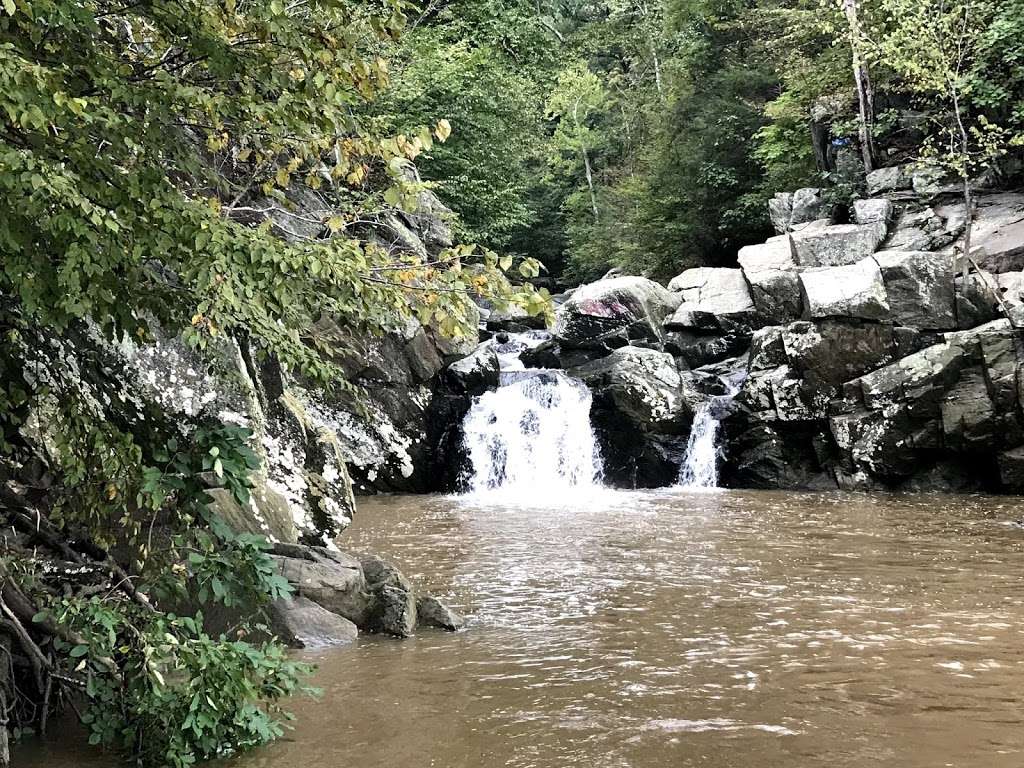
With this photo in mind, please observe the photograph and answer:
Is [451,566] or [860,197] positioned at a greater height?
[860,197]

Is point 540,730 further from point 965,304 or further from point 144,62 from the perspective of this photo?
point 965,304

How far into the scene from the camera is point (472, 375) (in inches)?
711

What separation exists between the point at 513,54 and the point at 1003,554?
22.0 meters

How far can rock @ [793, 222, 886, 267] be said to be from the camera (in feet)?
57.4

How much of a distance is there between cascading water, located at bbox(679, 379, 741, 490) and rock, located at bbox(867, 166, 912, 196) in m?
6.76

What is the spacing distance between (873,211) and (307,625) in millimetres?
16180

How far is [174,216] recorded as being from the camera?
127 inches

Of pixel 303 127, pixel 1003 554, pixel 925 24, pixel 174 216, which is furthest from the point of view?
pixel 925 24

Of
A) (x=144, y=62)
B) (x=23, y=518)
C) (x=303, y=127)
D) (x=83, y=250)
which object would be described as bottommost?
(x=23, y=518)

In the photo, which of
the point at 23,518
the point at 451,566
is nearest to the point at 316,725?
the point at 23,518

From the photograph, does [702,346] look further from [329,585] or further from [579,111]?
[579,111]

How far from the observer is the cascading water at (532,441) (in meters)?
17.4

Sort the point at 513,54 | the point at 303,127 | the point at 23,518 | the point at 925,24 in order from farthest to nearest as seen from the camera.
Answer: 1. the point at 513,54
2. the point at 925,24
3. the point at 23,518
4. the point at 303,127

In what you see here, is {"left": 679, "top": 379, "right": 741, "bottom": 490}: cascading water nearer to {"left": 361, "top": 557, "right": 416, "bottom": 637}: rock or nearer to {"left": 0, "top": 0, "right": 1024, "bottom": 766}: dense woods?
{"left": 361, "top": 557, "right": 416, "bottom": 637}: rock
